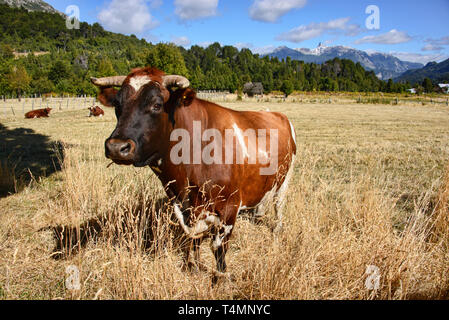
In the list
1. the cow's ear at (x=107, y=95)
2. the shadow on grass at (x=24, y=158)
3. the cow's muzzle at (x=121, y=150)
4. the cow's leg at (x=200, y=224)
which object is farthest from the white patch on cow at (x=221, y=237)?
the shadow on grass at (x=24, y=158)

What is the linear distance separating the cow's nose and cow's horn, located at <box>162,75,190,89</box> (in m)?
0.77

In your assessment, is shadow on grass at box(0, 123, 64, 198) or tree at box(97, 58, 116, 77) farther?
tree at box(97, 58, 116, 77)

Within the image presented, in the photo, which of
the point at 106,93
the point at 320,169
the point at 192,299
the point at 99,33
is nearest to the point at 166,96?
the point at 106,93

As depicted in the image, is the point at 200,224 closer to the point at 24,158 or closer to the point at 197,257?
the point at 197,257

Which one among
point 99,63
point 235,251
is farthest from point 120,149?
point 99,63

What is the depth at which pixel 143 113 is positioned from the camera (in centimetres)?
258

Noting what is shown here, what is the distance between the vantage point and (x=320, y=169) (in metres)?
7.84

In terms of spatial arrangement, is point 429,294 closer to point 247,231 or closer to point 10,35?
point 247,231

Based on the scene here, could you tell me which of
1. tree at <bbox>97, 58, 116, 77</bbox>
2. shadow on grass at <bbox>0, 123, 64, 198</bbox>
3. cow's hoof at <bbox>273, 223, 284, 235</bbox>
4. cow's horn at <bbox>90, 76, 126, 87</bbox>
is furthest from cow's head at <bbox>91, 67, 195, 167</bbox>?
tree at <bbox>97, 58, 116, 77</bbox>

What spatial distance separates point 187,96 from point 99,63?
8155 centimetres

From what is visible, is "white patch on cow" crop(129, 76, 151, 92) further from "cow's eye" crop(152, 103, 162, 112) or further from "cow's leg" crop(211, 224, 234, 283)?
"cow's leg" crop(211, 224, 234, 283)

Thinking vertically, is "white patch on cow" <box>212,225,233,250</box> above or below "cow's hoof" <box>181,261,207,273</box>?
above

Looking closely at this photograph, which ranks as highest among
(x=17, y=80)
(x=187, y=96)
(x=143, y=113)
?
(x=17, y=80)

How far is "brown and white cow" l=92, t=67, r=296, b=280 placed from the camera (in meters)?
2.58
